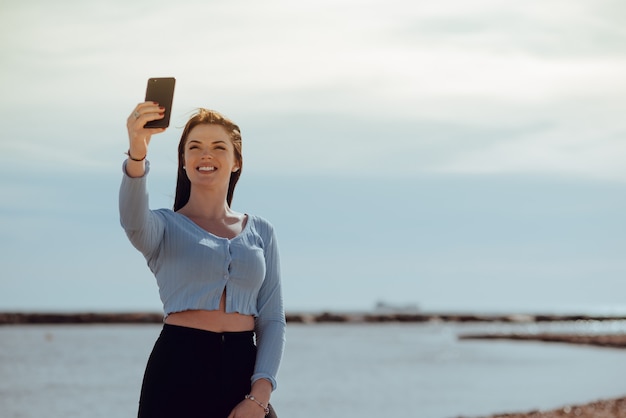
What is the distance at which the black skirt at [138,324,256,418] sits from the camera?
8.82 feet

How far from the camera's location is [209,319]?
2.71 m

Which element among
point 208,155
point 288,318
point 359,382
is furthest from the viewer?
point 288,318

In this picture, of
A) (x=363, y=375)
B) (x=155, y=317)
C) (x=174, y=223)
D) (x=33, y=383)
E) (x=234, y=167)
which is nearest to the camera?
(x=174, y=223)

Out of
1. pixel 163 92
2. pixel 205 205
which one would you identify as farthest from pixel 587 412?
pixel 163 92

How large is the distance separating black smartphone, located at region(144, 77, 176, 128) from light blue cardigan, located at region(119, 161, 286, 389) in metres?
0.26

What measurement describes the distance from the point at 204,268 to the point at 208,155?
1.00 ft

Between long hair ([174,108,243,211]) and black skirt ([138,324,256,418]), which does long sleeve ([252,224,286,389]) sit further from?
long hair ([174,108,243,211])

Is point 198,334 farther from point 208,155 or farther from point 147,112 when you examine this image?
point 147,112

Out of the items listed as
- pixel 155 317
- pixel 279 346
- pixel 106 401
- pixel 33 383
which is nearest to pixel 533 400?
pixel 106 401

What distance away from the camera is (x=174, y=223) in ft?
9.00

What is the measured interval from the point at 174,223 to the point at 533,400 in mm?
12954

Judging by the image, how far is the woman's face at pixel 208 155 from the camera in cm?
279

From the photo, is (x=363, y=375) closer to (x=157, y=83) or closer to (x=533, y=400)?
(x=533, y=400)

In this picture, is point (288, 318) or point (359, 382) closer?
point (359, 382)
